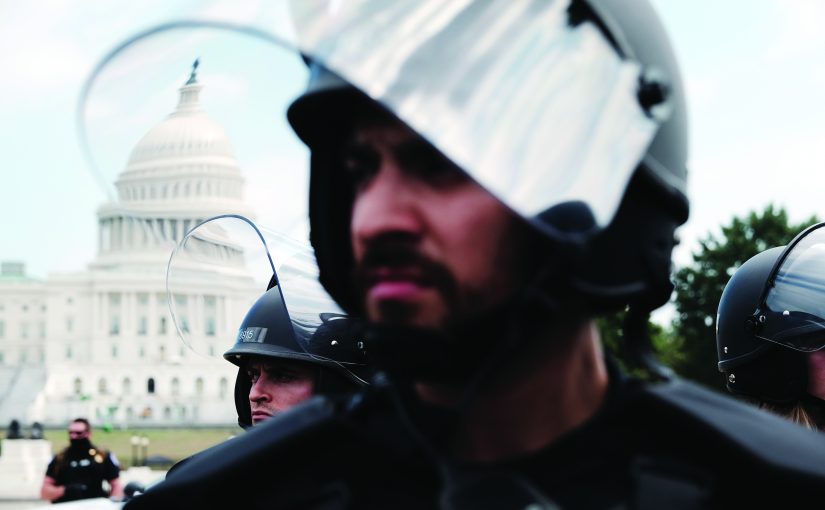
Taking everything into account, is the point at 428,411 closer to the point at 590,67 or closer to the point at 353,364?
the point at 590,67

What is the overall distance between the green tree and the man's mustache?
34.5 metres

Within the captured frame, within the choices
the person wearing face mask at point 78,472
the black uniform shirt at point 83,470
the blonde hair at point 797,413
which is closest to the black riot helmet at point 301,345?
the blonde hair at point 797,413

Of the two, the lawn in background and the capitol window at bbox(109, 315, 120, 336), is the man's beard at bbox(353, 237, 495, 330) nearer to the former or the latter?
the lawn in background

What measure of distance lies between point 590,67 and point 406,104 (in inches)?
11.1

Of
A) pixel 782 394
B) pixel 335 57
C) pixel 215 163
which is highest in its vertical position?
pixel 335 57

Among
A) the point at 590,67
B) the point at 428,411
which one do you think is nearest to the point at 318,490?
the point at 428,411

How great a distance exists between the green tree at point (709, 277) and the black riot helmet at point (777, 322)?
104 ft

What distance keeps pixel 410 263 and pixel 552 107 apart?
27 cm

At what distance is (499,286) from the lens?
1618mm

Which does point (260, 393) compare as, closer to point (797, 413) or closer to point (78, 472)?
point (797, 413)

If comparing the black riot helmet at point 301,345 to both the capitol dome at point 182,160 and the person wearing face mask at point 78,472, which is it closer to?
the capitol dome at point 182,160

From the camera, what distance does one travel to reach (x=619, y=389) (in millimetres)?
1711

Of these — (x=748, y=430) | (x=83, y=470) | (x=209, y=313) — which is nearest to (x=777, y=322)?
(x=209, y=313)

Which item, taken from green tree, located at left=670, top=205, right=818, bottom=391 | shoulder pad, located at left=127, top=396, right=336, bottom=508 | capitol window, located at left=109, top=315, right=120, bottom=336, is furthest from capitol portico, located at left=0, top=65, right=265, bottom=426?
shoulder pad, located at left=127, top=396, right=336, bottom=508
